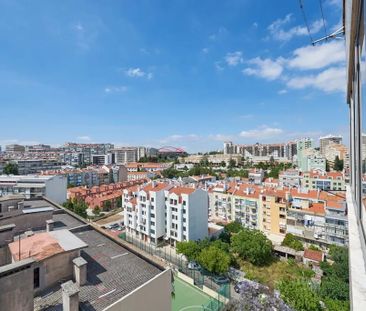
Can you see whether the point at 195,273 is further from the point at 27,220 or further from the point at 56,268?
the point at 56,268

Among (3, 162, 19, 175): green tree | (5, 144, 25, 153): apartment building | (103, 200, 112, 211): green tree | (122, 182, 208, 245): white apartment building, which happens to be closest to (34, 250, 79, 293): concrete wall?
(122, 182, 208, 245): white apartment building

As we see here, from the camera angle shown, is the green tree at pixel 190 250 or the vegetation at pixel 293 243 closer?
the green tree at pixel 190 250

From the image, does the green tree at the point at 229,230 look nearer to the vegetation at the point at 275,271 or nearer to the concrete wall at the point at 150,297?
the vegetation at the point at 275,271

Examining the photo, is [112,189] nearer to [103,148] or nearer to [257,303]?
[257,303]

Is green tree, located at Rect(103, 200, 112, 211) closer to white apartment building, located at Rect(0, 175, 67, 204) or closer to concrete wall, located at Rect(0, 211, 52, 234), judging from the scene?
white apartment building, located at Rect(0, 175, 67, 204)

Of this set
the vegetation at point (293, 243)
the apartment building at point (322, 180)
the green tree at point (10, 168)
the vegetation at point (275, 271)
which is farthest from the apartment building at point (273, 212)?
the green tree at point (10, 168)

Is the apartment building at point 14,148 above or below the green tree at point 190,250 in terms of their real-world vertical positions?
above
